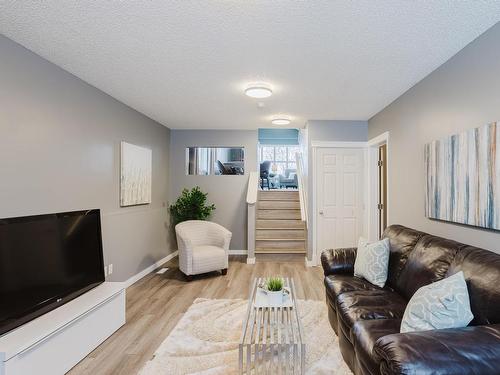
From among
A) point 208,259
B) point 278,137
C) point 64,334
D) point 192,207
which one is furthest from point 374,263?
point 278,137

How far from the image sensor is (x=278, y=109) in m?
4.15

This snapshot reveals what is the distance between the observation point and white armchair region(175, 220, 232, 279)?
12.9 ft

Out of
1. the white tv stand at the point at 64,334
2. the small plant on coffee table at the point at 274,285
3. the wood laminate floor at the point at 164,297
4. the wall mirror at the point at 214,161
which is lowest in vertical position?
the wood laminate floor at the point at 164,297

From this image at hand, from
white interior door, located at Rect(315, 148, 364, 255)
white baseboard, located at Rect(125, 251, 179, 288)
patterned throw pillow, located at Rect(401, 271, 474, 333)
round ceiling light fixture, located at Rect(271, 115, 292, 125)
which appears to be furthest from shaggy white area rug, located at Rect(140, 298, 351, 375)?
round ceiling light fixture, located at Rect(271, 115, 292, 125)

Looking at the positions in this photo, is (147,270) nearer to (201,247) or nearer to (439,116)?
(201,247)

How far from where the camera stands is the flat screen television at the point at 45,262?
1832 millimetres

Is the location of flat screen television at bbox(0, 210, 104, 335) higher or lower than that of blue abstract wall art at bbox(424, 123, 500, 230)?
lower

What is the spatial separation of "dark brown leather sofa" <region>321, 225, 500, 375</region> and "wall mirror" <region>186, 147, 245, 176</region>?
3.25 metres

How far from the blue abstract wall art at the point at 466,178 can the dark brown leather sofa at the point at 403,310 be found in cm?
31

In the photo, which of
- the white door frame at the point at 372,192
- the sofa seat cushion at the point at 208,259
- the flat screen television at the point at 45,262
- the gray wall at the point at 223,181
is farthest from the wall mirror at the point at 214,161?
the flat screen television at the point at 45,262

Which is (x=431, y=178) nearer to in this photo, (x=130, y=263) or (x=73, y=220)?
(x=73, y=220)

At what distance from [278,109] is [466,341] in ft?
11.5

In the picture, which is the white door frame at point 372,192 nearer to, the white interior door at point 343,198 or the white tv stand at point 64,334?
the white interior door at point 343,198

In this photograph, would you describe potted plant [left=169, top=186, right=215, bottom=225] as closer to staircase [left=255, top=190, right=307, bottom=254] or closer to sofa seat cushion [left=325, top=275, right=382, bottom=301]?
staircase [left=255, top=190, right=307, bottom=254]
